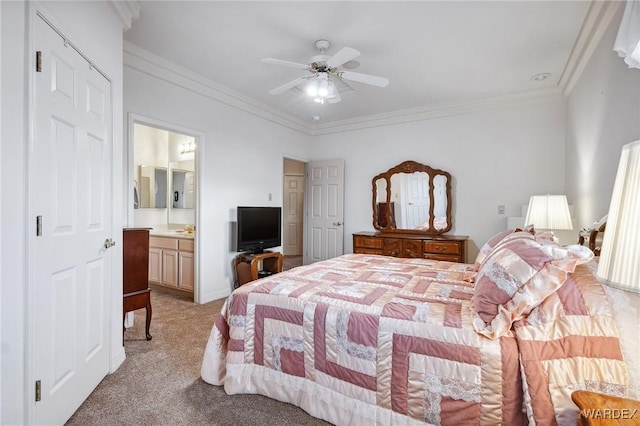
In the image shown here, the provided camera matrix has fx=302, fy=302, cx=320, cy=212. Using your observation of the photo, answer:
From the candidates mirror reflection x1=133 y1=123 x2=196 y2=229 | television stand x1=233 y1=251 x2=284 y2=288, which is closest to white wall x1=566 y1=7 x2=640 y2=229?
television stand x1=233 y1=251 x2=284 y2=288

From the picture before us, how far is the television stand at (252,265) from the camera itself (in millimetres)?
3947

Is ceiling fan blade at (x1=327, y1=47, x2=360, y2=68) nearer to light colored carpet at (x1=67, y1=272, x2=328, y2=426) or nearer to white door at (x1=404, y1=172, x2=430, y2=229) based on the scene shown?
light colored carpet at (x1=67, y1=272, x2=328, y2=426)

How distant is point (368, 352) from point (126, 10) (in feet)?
9.46

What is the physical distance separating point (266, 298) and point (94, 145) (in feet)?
4.84

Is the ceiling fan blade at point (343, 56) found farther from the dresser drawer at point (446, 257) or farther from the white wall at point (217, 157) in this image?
the dresser drawer at point (446, 257)

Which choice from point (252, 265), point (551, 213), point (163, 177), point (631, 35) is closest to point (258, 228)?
point (252, 265)

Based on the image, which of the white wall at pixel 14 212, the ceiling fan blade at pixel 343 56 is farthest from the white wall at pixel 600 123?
the white wall at pixel 14 212

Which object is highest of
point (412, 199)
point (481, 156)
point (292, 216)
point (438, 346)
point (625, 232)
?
point (481, 156)

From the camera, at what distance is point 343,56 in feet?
7.64

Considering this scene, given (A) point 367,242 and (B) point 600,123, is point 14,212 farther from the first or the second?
(A) point 367,242

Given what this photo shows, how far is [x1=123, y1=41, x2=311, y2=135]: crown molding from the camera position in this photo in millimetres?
2978

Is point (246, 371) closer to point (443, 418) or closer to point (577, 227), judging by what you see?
point (443, 418)

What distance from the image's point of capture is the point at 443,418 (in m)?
1.38

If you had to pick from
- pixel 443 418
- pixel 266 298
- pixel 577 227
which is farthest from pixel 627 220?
pixel 577 227
